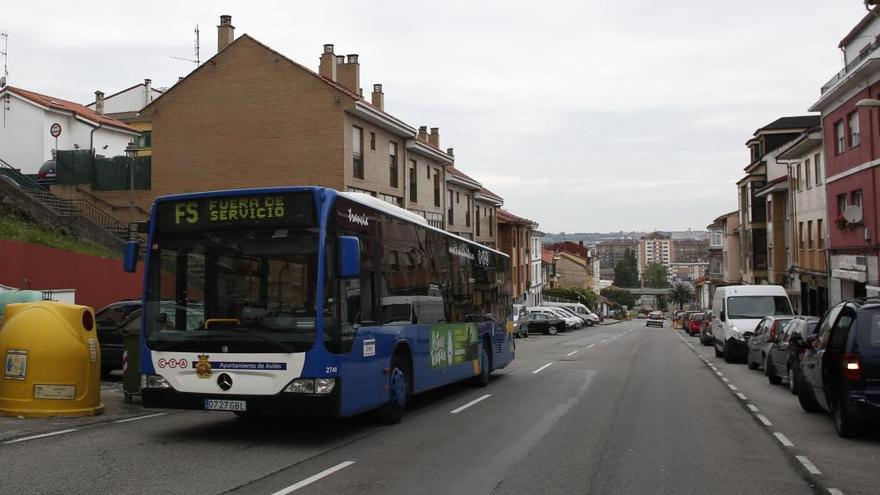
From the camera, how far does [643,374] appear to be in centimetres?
1992

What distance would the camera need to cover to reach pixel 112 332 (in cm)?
1612

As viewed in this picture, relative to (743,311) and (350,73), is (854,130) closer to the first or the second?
(743,311)

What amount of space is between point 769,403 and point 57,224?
2094 cm

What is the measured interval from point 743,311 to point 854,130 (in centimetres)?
1105

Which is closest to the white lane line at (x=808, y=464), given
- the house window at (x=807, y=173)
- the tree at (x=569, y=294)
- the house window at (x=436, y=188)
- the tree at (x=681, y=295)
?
the house window at (x=807, y=173)

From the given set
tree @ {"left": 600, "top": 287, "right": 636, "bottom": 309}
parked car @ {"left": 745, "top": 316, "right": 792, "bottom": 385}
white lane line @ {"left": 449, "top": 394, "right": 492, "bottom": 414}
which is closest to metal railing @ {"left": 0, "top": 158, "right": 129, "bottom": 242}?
white lane line @ {"left": 449, "top": 394, "right": 492, "bottom": 414}

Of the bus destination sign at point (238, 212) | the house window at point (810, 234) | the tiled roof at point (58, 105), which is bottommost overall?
the bus destination sign at point (238, 212)

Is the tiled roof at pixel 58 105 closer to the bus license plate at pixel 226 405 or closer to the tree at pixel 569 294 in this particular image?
the bus license plate at pixel 226 405

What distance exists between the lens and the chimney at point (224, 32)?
121ft

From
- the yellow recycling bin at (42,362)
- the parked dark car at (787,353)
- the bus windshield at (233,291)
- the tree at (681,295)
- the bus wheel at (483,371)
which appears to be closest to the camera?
the bus windshield at (233,291)

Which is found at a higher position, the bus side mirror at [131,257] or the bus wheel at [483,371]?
the bus side mirror at [131,257]

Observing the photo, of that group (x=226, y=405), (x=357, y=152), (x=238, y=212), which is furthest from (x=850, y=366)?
(x=357, y=152)

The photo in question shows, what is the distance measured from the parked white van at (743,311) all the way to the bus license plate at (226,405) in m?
18.5

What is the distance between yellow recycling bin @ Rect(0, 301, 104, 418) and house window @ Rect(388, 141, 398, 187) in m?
26.6
